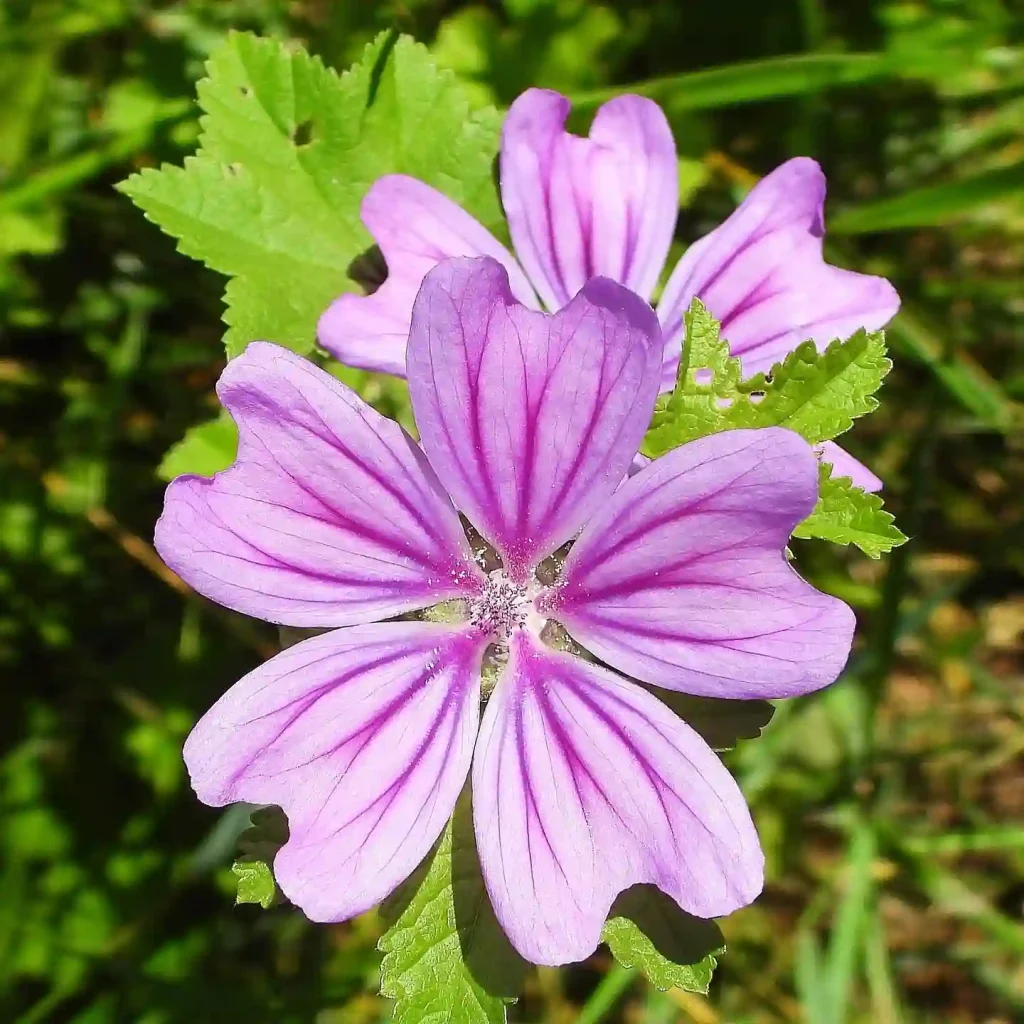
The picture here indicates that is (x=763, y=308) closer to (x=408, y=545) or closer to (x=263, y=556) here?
(x=408, y=545)

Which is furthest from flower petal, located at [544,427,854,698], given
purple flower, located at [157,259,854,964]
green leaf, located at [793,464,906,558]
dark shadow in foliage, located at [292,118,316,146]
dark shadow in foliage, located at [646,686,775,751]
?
dark shadow in foliage, located at [292,118,316,146]

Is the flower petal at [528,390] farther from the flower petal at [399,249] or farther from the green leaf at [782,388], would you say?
the flower petal at [399,249]

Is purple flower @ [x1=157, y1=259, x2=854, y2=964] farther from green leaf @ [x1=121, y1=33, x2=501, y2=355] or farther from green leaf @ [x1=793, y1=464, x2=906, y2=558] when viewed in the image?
green leaf @ [x1=121, y1=33, x2=501, y2=355]

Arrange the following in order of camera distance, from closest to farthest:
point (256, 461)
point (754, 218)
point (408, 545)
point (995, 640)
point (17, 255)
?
point (256, 461), point (408, 545), point (754, 218), point (17, 255), point (995, 640)

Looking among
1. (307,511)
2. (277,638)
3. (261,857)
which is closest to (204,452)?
(307,511)

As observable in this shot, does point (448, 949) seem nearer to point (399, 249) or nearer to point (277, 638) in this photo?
point (399, 249)

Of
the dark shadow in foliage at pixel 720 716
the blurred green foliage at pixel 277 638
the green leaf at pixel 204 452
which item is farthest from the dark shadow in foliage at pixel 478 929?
the blurred green foliage at pixel 277 638

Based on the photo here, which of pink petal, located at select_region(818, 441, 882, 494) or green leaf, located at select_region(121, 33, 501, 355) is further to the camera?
green leaf, located at select_region(121, 33, 501, 355)

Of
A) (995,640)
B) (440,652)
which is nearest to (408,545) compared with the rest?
(440,652)
